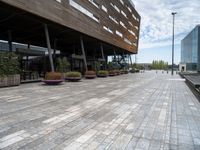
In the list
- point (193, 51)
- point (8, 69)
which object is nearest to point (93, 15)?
point (8, 69)

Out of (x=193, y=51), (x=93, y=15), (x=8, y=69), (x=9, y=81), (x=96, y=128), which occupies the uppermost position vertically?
(x=93, y=15)

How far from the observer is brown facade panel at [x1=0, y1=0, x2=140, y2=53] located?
1983 cm

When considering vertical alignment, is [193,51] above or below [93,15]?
below

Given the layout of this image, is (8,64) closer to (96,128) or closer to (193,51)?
(96,128)

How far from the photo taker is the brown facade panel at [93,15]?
19.8m

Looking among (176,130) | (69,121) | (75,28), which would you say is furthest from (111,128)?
(75,28)

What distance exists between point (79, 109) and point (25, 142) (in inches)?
144

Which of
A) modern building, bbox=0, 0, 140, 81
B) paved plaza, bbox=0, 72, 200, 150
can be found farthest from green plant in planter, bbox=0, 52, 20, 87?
paved plaza, bbox=0, 72, 200, 150

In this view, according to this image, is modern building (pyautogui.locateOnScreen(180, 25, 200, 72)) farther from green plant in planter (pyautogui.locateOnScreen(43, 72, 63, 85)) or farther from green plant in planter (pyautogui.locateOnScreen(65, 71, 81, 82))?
green plant in planter (pyautogui.locateOnScreen(43, 72, 63, 85))

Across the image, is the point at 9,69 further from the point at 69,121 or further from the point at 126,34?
the point at 126,34

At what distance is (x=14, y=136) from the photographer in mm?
4836

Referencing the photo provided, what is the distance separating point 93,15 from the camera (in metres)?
31.7

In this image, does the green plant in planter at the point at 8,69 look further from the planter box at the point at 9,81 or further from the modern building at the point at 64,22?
the modern building at the point at 64,22

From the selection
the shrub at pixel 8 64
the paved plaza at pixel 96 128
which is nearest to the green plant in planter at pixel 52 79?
the shrub at pixel 8 64
